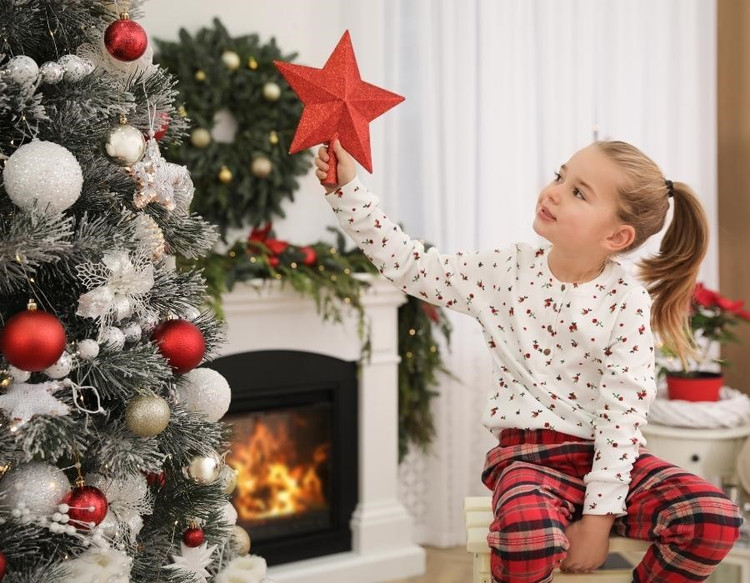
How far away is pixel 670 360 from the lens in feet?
10.4

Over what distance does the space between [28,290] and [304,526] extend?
197 cm

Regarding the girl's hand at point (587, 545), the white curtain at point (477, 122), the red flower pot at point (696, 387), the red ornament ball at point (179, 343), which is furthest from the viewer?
the white curtain at point (477, 122)

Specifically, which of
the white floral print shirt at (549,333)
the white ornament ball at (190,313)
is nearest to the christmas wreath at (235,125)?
the white floral print shirt at (549,333)

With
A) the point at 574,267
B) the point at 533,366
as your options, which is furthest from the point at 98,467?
the point at 574,267

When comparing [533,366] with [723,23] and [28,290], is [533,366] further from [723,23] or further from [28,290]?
[723,23]

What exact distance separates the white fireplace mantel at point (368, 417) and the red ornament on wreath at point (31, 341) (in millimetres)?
1623

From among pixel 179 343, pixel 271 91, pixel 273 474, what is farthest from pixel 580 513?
pixel 271 91

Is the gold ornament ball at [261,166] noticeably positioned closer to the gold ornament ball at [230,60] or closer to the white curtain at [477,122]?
the gold ornament ball at [230,60]

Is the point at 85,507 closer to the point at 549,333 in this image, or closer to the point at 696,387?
the point at 549,333

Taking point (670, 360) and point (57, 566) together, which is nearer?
point (57, 566)

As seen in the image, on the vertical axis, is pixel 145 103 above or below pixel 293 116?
below

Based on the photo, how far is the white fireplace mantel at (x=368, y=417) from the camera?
2.89 meters

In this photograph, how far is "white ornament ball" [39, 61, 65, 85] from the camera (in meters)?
1.25

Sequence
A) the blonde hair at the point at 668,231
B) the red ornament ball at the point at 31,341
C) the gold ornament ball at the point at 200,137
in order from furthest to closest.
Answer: the gold ornament ball at the point at 200,137, the blonde hair at the point at 668,231, the red ornament ball at the point at 31,341
